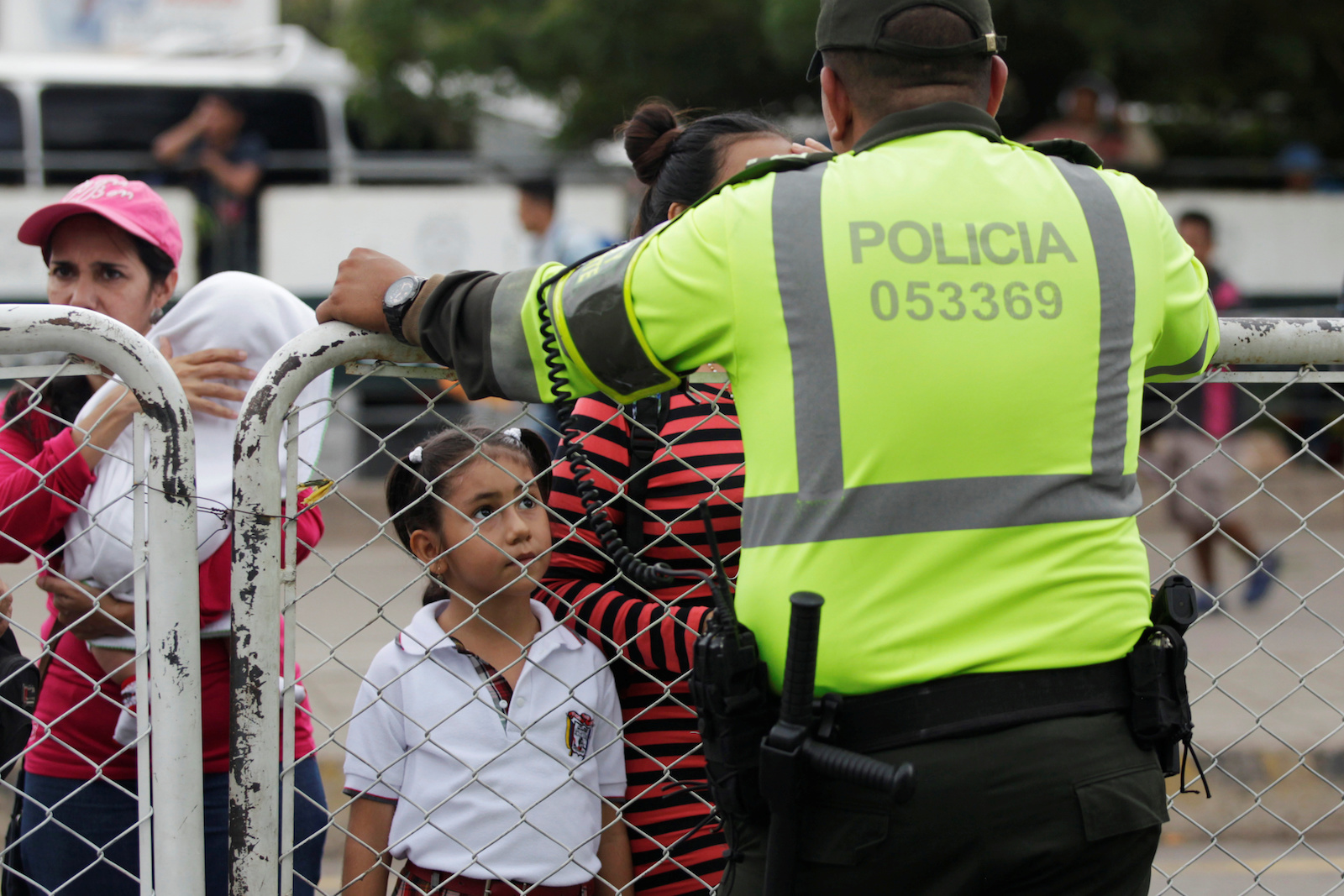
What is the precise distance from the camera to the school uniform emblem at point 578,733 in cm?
207

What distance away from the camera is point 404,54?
10227 mm

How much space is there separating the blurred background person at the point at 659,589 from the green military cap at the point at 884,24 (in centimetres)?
57

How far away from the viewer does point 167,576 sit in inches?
70.2

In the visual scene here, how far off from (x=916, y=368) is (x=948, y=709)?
0.41 m

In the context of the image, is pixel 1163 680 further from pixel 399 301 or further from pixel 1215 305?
pixel 1215 305

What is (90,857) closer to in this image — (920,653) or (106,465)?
(106,465)

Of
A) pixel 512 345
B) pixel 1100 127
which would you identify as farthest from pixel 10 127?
pixel 512 345

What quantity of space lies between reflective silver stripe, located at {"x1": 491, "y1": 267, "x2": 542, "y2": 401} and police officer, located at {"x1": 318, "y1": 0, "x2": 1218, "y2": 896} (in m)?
0.07

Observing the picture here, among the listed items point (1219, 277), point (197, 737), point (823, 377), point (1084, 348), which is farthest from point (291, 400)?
point (1219, 277)

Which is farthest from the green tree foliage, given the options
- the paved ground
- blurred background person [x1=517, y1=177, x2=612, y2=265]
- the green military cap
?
the green military cap

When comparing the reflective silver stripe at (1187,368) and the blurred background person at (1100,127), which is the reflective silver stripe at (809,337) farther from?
the blurred background person at (1100,127)

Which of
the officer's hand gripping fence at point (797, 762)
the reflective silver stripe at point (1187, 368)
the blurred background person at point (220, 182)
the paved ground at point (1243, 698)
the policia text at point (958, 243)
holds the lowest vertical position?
the paved ground at point (1243, 698)

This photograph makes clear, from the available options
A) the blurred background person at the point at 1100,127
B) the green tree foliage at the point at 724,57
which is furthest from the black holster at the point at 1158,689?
the blurred background person at the point at 1100,127

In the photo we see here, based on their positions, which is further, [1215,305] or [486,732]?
[1215,305]
